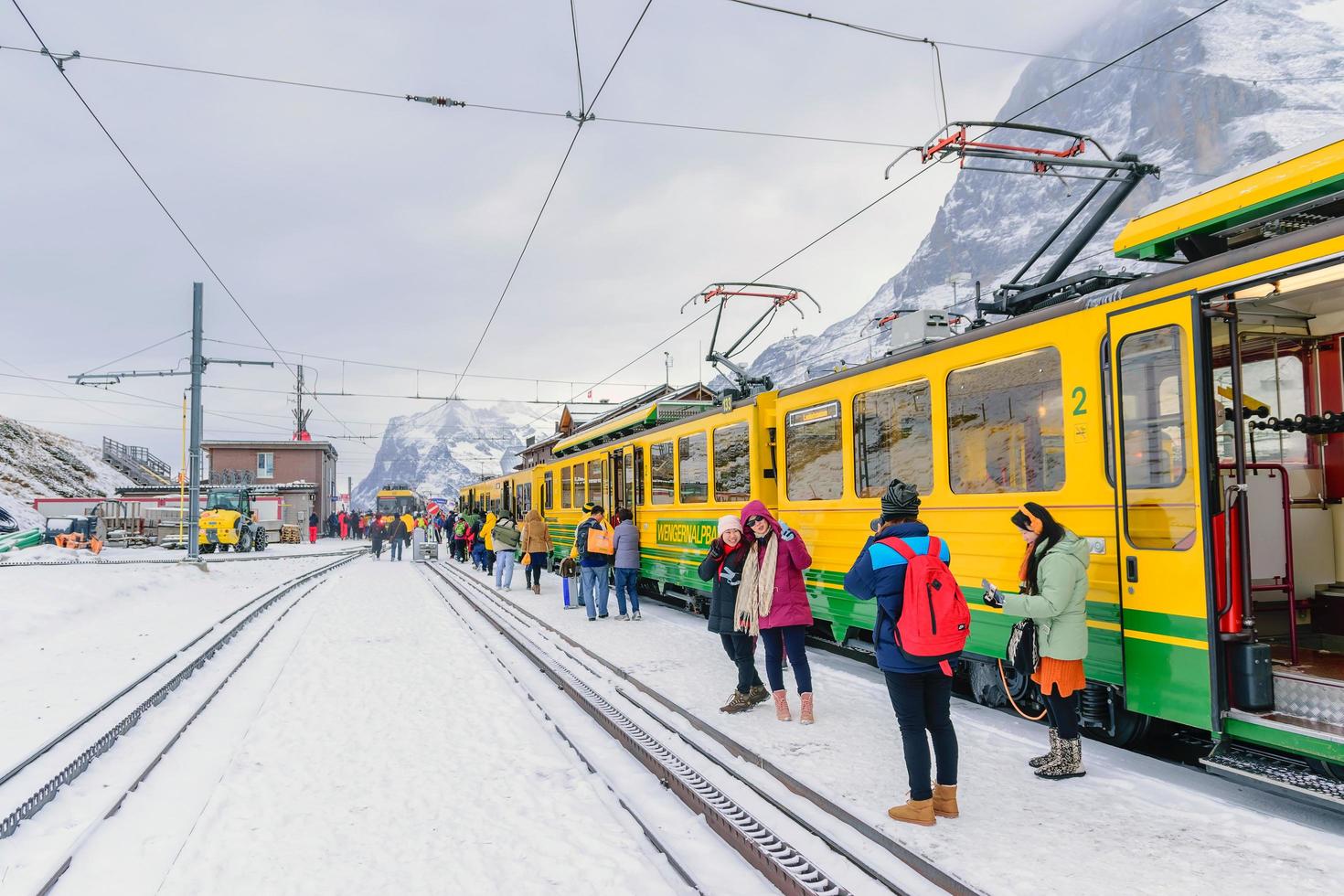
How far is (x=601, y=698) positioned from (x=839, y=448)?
3.17 meters

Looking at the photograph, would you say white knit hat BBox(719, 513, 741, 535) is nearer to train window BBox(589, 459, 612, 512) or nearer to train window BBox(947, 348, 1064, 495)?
train window BBox(947, 348, 1064, 495)

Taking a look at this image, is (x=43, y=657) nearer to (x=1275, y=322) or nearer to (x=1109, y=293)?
(x=1109, y=293)

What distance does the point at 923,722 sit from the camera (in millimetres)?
4422

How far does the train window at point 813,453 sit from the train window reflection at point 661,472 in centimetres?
363

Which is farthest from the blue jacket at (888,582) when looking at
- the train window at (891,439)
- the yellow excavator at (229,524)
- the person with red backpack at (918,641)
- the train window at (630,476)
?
the yellow excavator at (229,524)

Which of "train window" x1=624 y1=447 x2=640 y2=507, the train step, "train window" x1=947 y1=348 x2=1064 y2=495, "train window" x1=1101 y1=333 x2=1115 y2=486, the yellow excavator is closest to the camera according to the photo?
the train step

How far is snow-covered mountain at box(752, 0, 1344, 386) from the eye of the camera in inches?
5123

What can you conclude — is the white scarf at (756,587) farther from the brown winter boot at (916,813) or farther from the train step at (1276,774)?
the train step at (1276,774)

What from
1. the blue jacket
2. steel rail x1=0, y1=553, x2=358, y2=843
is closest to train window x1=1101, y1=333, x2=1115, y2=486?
the blue jacket

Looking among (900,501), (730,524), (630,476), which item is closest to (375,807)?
(730,524)

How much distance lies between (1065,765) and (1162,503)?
1590 millimetres

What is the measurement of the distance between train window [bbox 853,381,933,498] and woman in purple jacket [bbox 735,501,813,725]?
1240mm

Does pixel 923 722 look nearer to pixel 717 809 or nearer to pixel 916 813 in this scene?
pixel 916 813

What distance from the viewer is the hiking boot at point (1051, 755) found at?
508 cm
